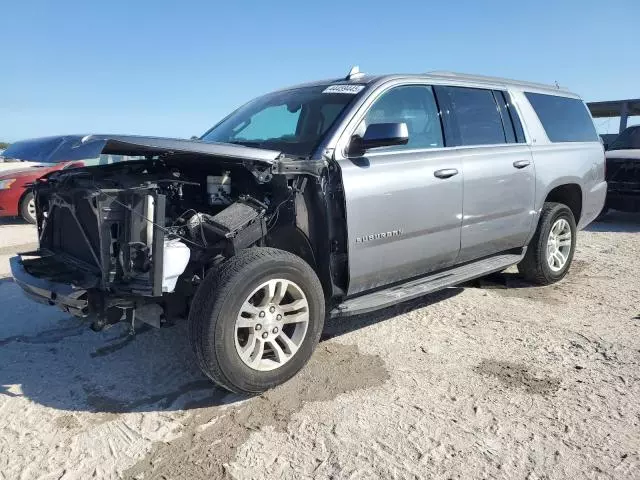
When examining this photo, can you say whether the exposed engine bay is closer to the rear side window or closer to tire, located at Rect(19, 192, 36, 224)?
the rear side window

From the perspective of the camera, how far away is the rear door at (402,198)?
3.46m

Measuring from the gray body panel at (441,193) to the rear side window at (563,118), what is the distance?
0.33ft

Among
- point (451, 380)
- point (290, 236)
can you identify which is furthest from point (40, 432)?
point (451, 380)

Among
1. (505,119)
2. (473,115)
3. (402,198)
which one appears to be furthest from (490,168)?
(402,198)

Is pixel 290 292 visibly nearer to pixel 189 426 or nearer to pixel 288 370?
pixel 288 370

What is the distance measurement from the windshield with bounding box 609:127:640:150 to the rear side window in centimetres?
492

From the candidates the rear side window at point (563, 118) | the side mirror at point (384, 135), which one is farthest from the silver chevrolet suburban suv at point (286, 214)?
the rear side window at point (563, 118)

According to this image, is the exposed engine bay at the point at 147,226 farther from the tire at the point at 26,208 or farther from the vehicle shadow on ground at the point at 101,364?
the tire at the point at 26,208

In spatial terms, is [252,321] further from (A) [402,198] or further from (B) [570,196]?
(B) [570,196]

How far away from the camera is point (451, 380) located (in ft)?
10.8

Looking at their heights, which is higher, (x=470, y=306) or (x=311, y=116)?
(x=311, y=116)

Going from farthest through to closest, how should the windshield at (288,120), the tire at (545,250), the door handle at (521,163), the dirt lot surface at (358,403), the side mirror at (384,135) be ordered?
the tire at (545,250), the door handle at (521,163), the windshield at (288,120), the side mirror at (384,135), the dirt lot surface at (358,403)

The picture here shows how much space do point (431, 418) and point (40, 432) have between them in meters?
2.08

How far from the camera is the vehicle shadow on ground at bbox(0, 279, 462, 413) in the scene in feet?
10.2
